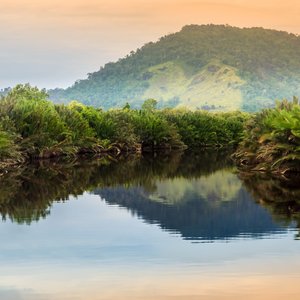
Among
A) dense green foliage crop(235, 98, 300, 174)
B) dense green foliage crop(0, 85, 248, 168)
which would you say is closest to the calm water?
dense green foliage crop(235, 98, 300, 174)

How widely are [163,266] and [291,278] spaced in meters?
1.85

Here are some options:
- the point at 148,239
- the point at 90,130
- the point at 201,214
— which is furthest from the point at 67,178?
the point at 90,130

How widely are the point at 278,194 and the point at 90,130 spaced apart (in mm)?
23543

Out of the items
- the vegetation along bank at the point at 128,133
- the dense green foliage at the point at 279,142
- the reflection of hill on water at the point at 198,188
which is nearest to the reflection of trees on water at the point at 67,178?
the reflection of hill on water at the point at 198,188

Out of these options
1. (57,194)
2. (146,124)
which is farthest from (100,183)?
(146,124)

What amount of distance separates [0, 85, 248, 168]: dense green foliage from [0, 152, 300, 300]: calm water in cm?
983

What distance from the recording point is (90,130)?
42.4 metres

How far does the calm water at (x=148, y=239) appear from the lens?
927 cm

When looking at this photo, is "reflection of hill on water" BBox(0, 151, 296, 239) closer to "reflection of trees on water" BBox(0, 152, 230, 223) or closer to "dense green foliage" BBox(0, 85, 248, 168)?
"reflection of trees on water" BBox(0, 152, 230, 223)

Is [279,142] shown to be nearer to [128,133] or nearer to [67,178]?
[67,178]

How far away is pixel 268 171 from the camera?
1109 inches

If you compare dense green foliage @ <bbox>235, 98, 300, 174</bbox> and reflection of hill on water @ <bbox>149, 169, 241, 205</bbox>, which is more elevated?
dense green foliage @ <bbox>235, 98, 300, 174</bbox>

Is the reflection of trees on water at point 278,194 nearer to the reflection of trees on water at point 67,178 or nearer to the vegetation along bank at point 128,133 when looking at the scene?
the vegetation along bank at point 128,133

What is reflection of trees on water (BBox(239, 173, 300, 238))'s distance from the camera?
15.8 m
